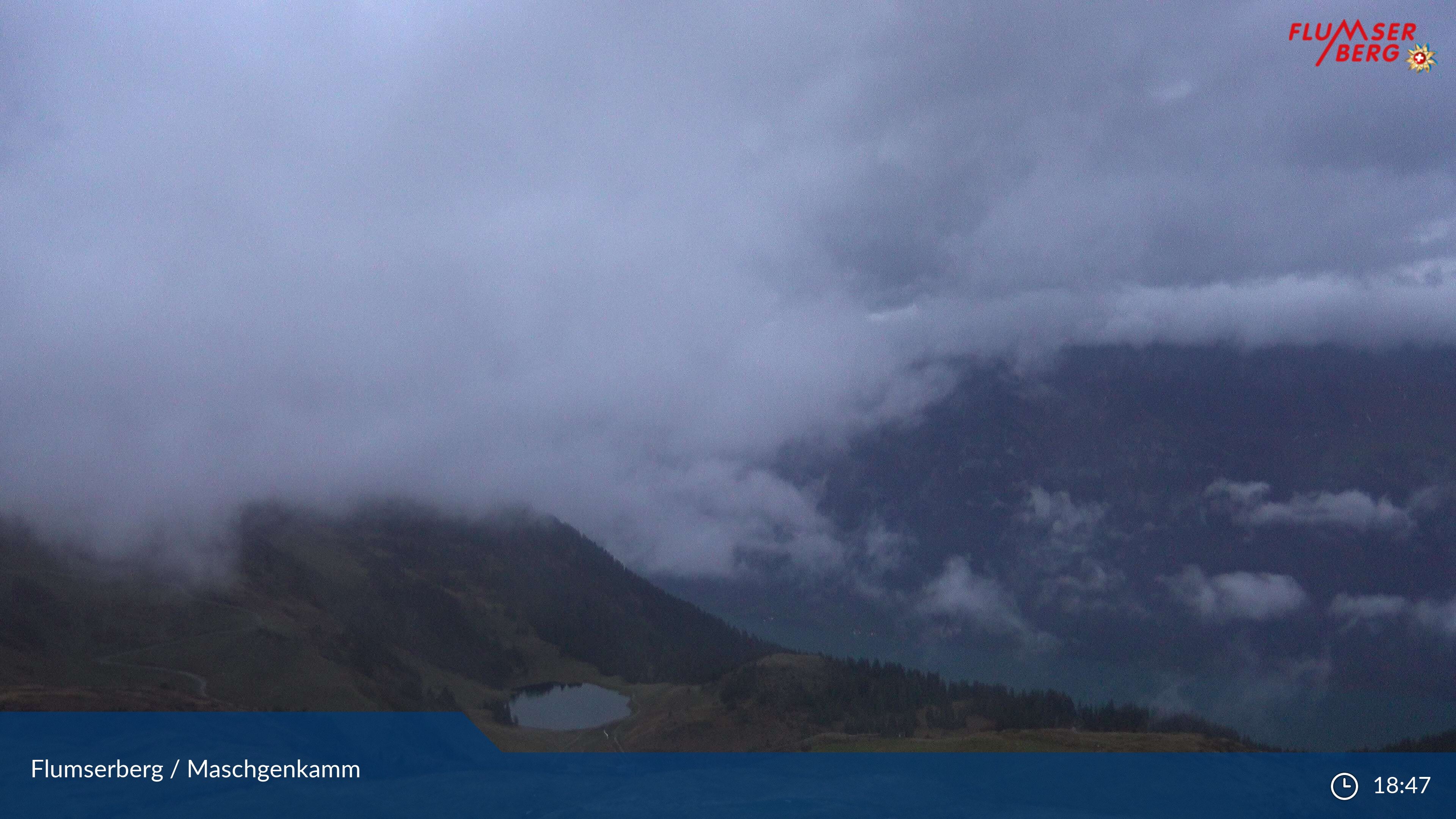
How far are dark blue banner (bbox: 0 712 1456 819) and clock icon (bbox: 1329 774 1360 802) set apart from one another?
0.19 m

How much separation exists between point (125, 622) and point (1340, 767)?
146885 millimetres

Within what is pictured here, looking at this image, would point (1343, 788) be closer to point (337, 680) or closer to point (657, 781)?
point (657, 781)

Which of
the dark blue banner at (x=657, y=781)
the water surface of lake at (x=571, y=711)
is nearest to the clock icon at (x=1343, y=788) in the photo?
the dark blue banner at (x=657, y=781)

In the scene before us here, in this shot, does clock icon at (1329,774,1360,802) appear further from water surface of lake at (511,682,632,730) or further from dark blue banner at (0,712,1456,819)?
water surface of lake at (511,682,632,730)

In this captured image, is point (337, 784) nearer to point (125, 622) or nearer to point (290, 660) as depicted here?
point (290, 660)

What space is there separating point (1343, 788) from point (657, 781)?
188 ft

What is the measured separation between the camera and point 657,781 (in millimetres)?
63812

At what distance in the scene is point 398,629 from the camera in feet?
631

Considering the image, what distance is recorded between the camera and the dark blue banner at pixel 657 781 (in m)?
52.9

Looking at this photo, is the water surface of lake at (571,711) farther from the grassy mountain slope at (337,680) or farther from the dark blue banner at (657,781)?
the dark blue banner at (657,781)

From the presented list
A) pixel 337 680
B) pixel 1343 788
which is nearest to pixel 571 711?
pixel 337 680

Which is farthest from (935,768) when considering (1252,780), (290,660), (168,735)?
(290,660)

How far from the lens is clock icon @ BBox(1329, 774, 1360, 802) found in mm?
75938

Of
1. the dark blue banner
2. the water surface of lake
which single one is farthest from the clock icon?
the water surface of lake
